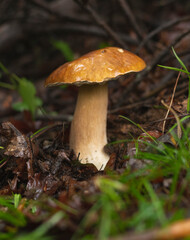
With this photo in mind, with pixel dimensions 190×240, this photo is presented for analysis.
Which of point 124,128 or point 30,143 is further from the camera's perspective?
point 124,128

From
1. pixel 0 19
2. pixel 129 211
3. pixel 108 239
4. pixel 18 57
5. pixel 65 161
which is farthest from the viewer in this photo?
pixel 18 57

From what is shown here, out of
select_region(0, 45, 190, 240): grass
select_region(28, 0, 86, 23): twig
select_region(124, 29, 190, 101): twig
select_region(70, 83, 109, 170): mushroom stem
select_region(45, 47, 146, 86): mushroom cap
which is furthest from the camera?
select_region(28, 0, 86, 23): twig

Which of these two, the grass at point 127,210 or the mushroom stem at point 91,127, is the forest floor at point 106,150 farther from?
the mushroom stem at point 91,127

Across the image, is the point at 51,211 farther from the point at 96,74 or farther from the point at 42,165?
the point at 96,74

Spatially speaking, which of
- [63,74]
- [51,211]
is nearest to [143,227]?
[51,211]

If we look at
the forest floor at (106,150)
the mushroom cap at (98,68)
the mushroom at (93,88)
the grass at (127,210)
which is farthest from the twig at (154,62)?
the grass at (127,210)

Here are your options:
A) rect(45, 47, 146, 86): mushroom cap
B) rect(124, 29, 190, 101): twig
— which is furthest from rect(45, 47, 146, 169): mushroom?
rect(124, 29, 190, 101): twig

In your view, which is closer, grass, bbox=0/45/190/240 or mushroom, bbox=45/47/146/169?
grass, bbox=0/45/190/240

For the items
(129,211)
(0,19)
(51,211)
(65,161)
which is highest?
(0,19)

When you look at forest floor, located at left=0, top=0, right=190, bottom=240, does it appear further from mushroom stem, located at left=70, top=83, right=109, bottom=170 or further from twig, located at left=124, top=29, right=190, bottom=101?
mushroom stem, located at left=70, top=83, right=109, bottom=170
